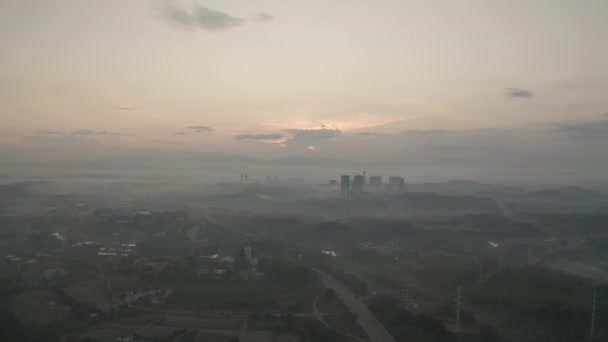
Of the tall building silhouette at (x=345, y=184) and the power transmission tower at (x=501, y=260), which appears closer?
the power transmission tower at (x=501, y=260)

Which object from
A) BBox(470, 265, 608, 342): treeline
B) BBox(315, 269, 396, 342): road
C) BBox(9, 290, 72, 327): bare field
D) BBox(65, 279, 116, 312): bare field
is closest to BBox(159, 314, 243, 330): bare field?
BBox(65, 279, 116, 312): bare field

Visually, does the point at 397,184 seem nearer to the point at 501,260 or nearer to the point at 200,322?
the point at 501,260

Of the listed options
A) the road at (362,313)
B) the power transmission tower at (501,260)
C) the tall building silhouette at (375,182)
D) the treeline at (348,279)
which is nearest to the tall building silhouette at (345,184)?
the tall building silhouette at (375,182)

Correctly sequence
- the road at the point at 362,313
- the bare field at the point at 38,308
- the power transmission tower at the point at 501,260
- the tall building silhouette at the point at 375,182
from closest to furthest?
the road at the point at 362,313
the bare field at the point at 38,308
the power transmission tower at the point at 501,260
the tall building silhouette at the point at 375,182

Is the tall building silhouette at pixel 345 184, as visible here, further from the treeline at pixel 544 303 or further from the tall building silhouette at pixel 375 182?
the treeline at pixel 544 303

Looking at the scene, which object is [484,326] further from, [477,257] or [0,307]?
[0,307]

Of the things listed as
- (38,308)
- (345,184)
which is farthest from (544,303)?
(345,184)

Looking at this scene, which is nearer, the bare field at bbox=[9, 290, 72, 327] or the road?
the road

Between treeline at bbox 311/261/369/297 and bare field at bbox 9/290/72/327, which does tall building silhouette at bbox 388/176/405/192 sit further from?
bare field at bbox 9/290/72/327
